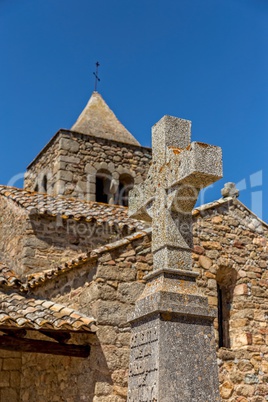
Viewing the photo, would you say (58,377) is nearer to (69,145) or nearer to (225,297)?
(225,297)

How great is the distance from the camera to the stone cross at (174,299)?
379 cm

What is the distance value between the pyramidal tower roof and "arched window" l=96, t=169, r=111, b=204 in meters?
1.12

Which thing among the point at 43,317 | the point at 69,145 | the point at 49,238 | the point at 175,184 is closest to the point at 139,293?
the point at 43,317

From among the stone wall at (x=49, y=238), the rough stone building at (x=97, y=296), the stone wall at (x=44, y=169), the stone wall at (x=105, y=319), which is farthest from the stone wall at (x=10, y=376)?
the stone wall at (x=44, y=169)

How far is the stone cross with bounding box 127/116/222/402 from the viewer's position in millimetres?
3789

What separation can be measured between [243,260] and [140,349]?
4943 mm

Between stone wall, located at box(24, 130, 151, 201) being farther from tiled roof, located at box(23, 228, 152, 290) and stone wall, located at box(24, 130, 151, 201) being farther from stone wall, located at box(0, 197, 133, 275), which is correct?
tiled roof, located at box(23, 228, 152, 290)

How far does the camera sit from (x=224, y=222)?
8852 millimetres

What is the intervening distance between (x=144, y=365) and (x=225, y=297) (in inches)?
195

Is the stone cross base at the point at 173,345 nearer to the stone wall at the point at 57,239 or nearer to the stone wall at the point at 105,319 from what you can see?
the stone wall at the point at 105,319

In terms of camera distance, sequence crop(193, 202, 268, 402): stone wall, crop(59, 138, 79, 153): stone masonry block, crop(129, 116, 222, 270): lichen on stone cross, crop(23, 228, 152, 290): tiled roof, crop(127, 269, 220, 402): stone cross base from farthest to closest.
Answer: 1. crop(59, 138, 79, 153): stone masonry block
2. crop(193, 202, 268, 402): stone wall
3. crop(23, 228, 152, 290): tiled roof
4. crop(129, 116, 222, 270): lichen on stone cross
5. crop(127, 269, 220, 402): stone cross base

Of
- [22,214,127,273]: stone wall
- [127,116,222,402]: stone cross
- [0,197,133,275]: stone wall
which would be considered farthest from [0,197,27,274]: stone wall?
[127,116,222,402]: stone cross

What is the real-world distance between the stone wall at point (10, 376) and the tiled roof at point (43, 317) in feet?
3.65

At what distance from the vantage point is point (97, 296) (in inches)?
293
